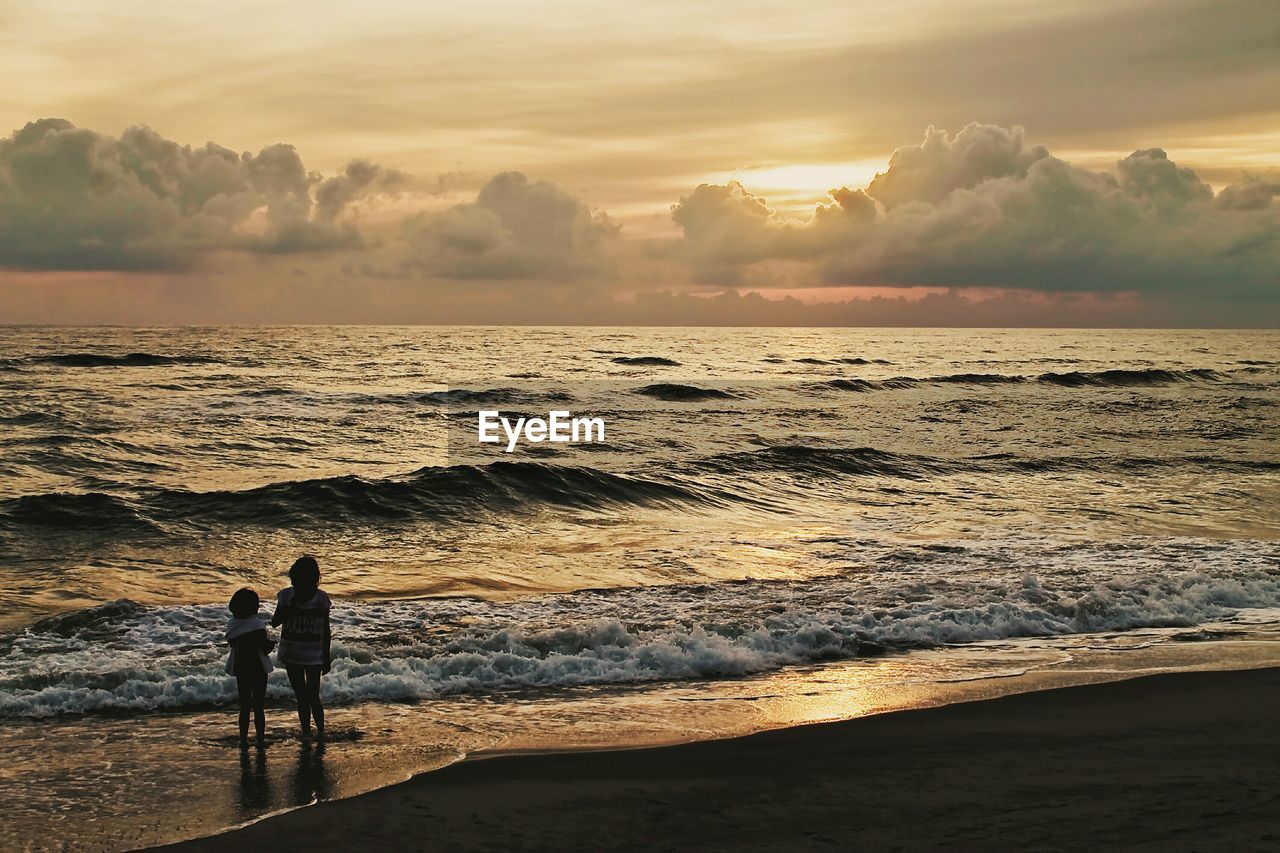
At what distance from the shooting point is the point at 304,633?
8352 millimetres

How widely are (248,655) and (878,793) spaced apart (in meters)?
4.96

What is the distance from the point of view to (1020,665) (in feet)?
36.7

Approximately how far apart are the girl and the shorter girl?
0.18 m

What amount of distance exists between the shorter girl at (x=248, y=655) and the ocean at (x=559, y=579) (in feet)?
1.12

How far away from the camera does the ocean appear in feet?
29.0

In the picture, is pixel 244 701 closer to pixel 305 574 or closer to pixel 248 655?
pixel 248 655


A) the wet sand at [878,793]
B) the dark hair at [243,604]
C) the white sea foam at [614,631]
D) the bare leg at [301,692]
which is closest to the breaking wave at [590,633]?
the white sea foam at [614,631]

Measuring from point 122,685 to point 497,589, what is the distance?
568 centimetres

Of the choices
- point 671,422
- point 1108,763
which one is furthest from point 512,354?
point 1108,763

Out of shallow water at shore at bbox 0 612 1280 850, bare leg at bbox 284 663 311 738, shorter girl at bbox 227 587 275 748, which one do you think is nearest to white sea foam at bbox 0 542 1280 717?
shallow water at shore at bbox 0 612 1280 850

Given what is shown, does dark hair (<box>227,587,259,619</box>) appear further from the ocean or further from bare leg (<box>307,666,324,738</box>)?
the ocean

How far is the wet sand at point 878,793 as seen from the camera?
21.0ft

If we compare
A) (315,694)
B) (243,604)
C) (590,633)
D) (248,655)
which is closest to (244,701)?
(248,655)

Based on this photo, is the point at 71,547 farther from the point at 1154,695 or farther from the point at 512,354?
the point at 512,354
